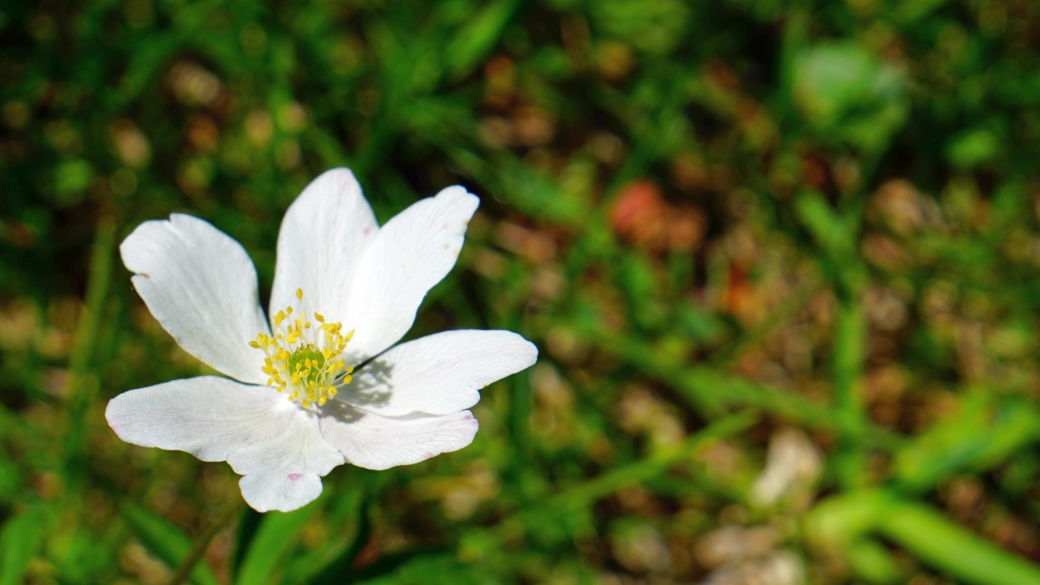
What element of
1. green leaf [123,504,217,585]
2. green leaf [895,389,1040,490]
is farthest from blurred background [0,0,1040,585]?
green leaf [123,504,217,585]

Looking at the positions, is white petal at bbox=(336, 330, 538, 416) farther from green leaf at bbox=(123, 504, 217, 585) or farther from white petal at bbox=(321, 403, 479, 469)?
green leaf at bbox=(123, 504, 217, 585)

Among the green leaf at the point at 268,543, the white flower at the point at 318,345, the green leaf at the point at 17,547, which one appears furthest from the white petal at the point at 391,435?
the green leaf at the point at 17,547

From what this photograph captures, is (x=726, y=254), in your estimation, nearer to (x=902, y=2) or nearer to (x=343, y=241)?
(x=902, y=2)

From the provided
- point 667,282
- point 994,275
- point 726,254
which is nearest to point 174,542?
point 667,282

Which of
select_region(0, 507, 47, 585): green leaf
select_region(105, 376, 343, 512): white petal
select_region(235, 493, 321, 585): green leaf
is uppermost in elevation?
select_region(105, 376, 343, 512): white petal

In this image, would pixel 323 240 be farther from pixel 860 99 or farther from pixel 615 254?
pixel 860 99

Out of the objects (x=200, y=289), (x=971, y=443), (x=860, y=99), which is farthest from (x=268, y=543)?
(x=860, y=99)
